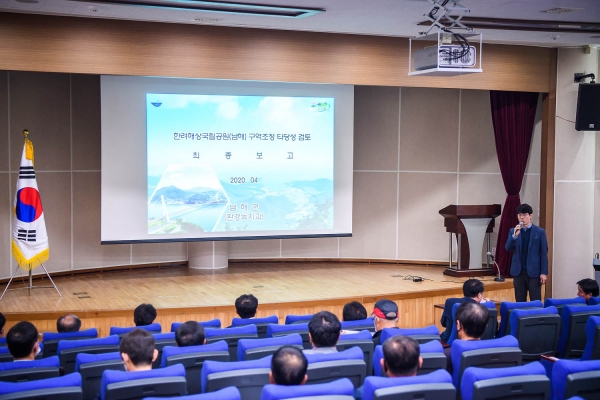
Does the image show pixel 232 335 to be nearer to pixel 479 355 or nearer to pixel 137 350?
pixel 137 350

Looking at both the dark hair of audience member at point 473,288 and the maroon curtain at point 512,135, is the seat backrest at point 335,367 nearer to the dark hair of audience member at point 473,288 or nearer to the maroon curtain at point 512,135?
the dark hair of audience member at point 473,288

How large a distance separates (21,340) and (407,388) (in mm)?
2325

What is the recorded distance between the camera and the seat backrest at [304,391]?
2.88 m

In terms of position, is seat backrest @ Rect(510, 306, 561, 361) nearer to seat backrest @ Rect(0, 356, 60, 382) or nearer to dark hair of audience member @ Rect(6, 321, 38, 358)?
seat backrest @ Rect(0, 356, 60, 382)

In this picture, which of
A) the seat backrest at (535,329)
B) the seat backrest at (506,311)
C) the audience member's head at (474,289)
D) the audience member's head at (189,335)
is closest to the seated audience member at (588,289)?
the seat backrest at (506,311)

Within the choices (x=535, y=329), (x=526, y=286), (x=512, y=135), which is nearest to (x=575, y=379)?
(x=535, y=329)

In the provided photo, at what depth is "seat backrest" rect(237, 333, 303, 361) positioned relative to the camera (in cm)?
407

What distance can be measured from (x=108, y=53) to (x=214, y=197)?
7.83 feet

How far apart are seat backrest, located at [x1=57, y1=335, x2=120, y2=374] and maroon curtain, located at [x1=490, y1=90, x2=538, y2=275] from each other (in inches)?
268

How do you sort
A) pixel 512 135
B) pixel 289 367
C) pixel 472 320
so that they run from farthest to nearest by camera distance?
pixel 512 135 < pixel 472 320 < pixel 289 367

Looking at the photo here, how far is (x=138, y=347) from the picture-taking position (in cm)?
357

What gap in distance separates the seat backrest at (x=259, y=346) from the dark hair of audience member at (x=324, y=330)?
348mm

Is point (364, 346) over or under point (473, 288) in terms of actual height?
under

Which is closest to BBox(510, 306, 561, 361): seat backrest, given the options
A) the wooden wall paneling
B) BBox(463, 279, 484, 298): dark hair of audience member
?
BBox(463, 279, 484, 298): dark hair of audience member
